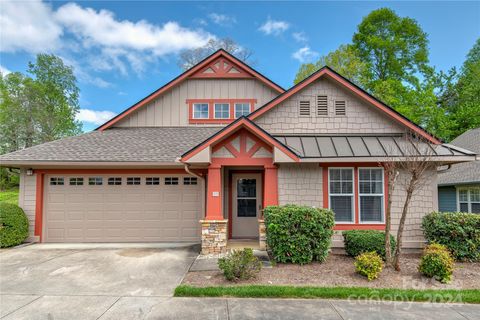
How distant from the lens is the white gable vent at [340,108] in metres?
8.83

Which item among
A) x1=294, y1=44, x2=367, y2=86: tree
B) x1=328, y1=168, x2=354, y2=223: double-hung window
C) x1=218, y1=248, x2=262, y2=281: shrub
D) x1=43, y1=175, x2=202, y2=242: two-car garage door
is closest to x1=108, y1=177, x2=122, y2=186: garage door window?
x1=43, y1=175, x2=202, y2=242: two-car garage door

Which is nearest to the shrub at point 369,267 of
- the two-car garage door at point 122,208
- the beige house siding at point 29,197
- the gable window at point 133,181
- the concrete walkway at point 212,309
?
the concrete walkway at point 212,309

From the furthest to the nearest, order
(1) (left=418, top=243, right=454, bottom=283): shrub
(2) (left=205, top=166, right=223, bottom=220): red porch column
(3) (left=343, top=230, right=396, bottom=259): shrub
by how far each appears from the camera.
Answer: (2) (left=205, top=166, right=223, bottom=220): red porch column < (3) (left=343, top=230, right=396, bottom=259): shrub < (1) (left=418, top=243, right=454, bottom=283): shrub

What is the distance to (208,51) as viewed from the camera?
2239cm

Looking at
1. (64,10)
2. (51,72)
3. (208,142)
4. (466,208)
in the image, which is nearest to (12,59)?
(51,72)

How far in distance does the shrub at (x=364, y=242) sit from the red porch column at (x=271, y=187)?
7.19 ft

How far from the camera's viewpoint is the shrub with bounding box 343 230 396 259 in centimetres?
667

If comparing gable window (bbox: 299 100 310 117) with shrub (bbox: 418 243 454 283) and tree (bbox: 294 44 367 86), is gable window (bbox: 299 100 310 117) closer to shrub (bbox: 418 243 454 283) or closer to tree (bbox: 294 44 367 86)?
shrub (bbox: 418 243 454 283)

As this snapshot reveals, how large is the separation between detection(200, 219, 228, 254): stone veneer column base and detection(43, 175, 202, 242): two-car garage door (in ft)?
6.60

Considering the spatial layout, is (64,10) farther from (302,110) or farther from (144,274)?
(144,274)

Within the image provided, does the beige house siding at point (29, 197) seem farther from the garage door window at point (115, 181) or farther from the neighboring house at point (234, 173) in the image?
the garage door window at point (115, 181)

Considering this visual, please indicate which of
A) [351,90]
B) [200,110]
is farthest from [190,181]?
[351,90]

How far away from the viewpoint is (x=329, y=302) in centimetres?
470

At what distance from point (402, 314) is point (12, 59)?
30234mm
